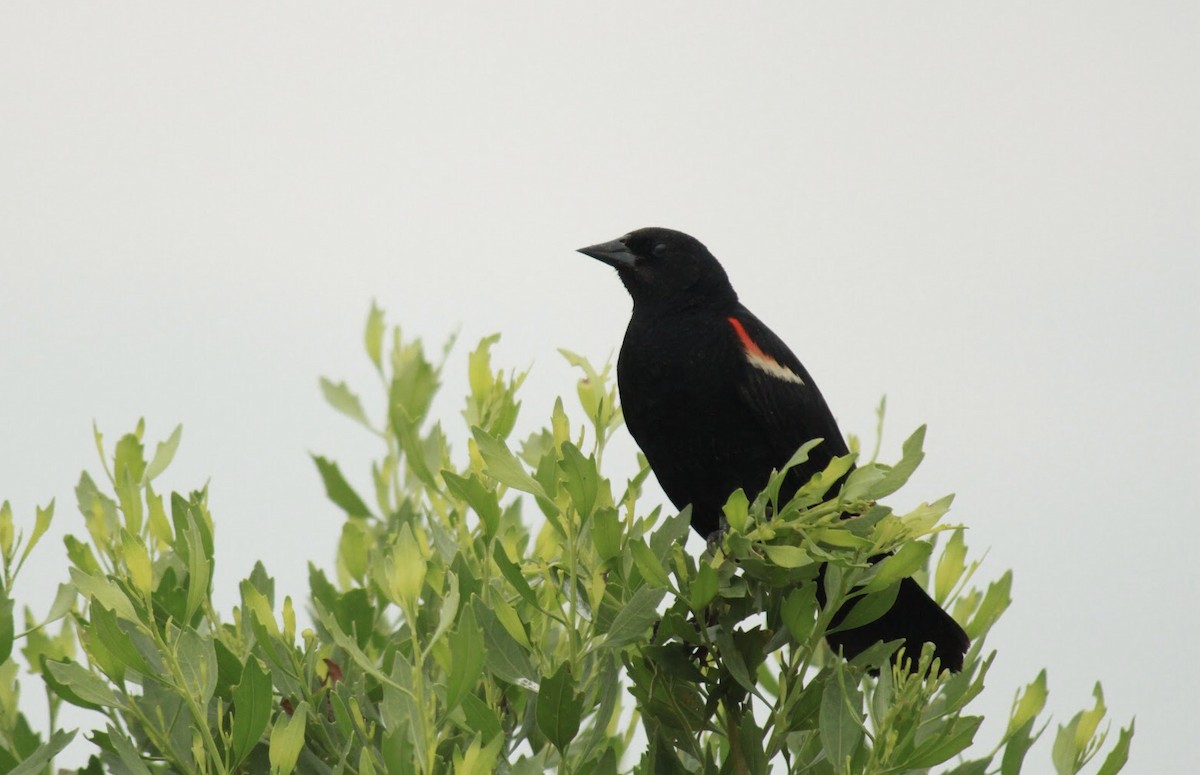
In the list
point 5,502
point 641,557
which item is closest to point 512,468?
point 641,557

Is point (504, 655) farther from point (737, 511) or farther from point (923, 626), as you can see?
point (923, 626)

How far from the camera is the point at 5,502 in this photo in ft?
8.52

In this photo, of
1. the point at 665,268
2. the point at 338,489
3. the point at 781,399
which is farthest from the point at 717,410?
the point at 338,489

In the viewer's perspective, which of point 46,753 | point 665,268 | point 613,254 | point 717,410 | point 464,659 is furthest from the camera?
point 613,254

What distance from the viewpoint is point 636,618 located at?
2211 millimetres

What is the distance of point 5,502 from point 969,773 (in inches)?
74.5

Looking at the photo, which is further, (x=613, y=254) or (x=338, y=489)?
(x=613, y=254)

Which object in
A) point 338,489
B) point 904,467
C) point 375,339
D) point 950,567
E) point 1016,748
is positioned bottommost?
point 1016,748

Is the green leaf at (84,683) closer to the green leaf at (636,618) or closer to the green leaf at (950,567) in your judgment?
the green leaf at (636,618)

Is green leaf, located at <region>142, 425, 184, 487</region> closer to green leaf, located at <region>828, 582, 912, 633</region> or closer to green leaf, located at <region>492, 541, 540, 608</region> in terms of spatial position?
green leaf, located at <region>492, 541, 540, 608</region>

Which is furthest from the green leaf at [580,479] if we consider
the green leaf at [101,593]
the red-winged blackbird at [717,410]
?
the red-winged blackbird at [717,410]

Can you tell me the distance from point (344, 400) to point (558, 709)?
5.07 feet

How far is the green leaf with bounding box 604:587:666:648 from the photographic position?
2197 mm

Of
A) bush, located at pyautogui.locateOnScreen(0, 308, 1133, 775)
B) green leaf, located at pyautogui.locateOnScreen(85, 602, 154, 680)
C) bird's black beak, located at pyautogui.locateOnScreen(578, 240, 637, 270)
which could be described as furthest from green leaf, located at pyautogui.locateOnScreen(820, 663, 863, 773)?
bird's black beak, located at pyautogui.locateOnScreen(578, 240, 637, 270)
